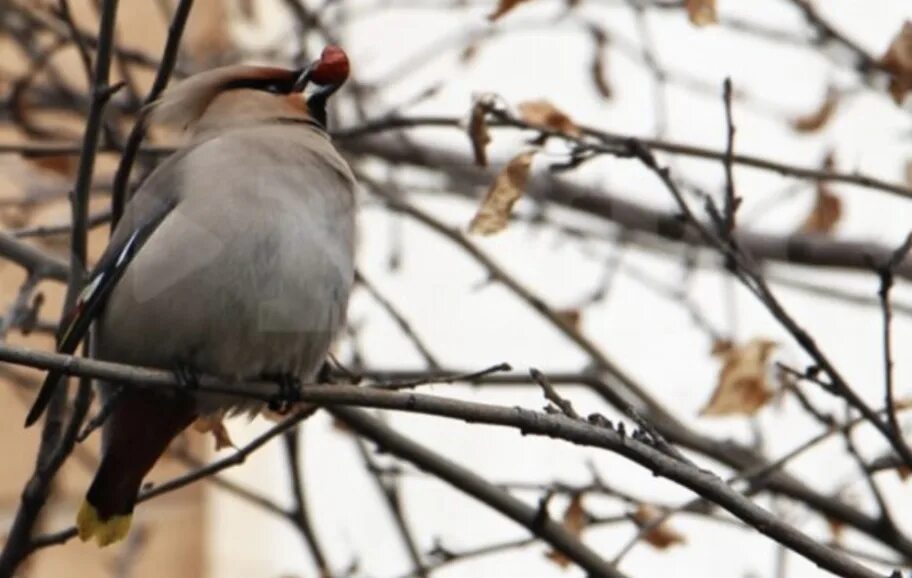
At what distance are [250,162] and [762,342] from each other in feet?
2.73

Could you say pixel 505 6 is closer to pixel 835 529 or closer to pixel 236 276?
pixel 236 276

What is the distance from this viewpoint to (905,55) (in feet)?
10.5

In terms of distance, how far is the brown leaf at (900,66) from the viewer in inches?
126

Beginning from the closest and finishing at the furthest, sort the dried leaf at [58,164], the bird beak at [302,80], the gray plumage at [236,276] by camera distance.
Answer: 1. the gray plumage at [236,276]
2. the bird beak at [302,80]
3. the dried leaf at [58,164]

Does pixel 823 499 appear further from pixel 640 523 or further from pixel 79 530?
pixel 79 530

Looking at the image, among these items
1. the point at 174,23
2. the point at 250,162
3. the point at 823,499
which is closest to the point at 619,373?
the point at 823,499

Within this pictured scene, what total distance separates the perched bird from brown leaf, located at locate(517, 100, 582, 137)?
299mm

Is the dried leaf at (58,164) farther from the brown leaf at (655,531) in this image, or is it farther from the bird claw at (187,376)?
the brown leaf at (655,531)

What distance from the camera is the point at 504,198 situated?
9.71ft

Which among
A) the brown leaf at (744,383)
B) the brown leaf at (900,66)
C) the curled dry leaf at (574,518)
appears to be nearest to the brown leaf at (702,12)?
the brown leaf at (900,66)

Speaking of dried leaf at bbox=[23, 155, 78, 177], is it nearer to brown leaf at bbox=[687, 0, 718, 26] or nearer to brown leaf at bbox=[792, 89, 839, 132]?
brown leaf at bbox=[687, 0, 718, 26]

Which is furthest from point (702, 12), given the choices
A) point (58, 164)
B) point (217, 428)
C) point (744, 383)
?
point (58, 164)

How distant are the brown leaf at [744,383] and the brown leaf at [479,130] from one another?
499 mm

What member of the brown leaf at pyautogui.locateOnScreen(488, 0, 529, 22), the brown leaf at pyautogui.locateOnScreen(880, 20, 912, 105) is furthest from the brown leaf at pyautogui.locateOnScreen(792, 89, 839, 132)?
the brown leaf at pyautogui.locateOnScreen(488, 0, 529, 22)
